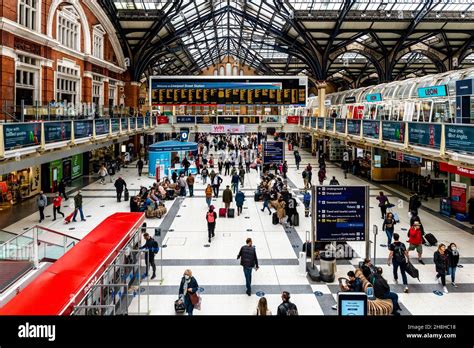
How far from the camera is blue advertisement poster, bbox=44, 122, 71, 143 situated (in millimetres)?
13906

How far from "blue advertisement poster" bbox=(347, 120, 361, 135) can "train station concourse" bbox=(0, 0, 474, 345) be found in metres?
0.19

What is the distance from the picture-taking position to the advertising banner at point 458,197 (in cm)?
1644

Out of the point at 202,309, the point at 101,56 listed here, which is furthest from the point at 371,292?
the point at 101,56

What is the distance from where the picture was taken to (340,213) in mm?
10172

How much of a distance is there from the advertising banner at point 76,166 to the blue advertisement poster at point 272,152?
1336cm

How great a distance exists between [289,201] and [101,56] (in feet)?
79.1

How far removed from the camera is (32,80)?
2095 centimetres

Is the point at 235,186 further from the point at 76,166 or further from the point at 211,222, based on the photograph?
the point at 76,166

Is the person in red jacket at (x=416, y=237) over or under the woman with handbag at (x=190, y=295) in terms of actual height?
over

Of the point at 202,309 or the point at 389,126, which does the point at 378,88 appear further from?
the point at 202,309

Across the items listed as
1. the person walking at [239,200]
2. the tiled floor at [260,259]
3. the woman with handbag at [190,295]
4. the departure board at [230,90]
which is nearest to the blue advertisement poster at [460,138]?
the tiled floor at [260,259]

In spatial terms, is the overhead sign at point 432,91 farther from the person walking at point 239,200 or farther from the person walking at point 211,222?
the person walking at point 211,222

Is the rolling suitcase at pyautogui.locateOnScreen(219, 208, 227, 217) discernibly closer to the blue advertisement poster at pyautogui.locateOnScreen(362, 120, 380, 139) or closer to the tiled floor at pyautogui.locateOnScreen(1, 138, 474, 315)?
the tiled floor at pyautogui.locateOnScreen(1, 138, 474, 315)
